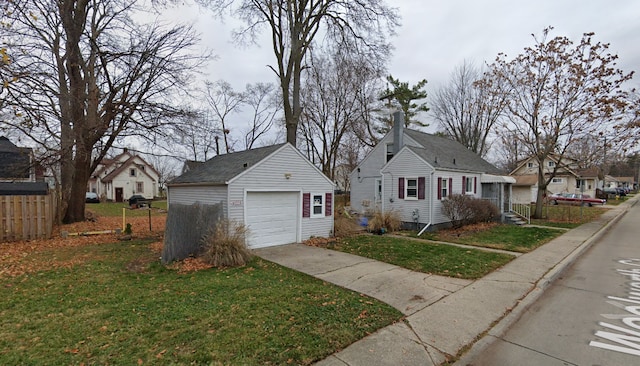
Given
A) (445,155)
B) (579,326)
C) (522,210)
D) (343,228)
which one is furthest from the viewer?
(522,210)

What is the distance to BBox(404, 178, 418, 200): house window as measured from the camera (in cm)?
1608

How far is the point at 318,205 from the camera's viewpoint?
40.7ft

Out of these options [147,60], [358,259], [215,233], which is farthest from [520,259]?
[147,60]

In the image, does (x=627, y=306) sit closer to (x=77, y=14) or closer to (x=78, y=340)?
(x=78, y=340)

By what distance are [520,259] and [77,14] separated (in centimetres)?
1939

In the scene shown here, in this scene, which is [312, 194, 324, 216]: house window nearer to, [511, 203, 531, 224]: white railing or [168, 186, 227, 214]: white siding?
[168, 186, 227, 214]: white siding

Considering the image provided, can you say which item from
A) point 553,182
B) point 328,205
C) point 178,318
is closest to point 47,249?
point 178,318

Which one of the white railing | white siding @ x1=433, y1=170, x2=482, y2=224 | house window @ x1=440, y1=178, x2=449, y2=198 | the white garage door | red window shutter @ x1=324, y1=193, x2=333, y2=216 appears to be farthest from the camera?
the white railing

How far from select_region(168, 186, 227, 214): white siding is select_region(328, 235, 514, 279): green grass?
4153 mm

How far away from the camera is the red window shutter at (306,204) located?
11742 millimetres

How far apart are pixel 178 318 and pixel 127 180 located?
4502 centimetres

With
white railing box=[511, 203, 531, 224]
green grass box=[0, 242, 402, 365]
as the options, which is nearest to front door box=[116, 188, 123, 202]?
green grass box=[0, 242, 402, 365]

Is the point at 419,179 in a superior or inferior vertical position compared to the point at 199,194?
superior

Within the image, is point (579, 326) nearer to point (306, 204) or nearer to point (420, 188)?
point (306, 204)
